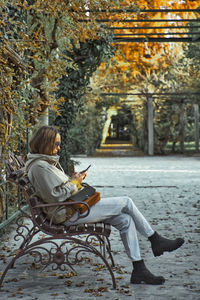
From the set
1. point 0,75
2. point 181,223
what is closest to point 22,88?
point 0,75

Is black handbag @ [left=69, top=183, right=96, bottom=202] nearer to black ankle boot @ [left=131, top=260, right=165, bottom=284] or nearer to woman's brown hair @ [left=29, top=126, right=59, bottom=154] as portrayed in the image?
woman's brown hair @ [left=29, top=126, right=59, bottom=154]

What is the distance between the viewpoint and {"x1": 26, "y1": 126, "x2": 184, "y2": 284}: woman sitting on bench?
14.5 feet

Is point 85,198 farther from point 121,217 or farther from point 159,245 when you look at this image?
point 159,245

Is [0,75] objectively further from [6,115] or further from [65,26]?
[65,26]

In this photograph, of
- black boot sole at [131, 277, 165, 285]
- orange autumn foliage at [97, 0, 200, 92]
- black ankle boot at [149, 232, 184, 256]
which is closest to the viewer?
black boot sole at [131, 277, 165, 285]

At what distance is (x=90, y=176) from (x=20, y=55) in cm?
872

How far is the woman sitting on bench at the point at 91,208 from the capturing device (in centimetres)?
441

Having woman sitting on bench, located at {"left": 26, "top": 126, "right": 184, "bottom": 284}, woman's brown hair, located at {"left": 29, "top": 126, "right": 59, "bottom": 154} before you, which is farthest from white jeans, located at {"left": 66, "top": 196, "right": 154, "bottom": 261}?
woman's brown hair, located at {"left": 29, "top": 126, "right": 59, "bottom": 154}

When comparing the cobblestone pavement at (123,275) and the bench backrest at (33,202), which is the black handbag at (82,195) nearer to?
the bench backrest at (33,202)

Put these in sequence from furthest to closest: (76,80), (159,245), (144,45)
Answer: (144,45), (76,80), (159,245)

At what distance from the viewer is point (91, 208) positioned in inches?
183

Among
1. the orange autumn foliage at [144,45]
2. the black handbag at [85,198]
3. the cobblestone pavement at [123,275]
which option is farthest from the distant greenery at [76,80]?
the black handbag at [85,198]

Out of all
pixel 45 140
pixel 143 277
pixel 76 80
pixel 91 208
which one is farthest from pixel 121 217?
pixel 76 80

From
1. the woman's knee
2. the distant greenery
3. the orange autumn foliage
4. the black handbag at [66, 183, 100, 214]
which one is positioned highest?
the orange autumn foliage
